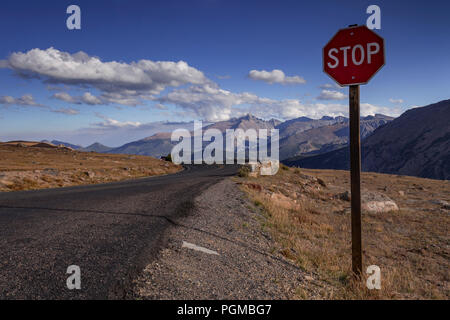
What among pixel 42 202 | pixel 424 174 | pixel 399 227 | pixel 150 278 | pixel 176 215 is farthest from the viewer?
pixel 424 174

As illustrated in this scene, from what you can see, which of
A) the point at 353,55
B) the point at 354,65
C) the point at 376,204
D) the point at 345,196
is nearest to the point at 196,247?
the point at 354,65

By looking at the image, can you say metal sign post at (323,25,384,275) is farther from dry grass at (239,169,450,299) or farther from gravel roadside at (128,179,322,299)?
gravel roadside at (128,179,322,299)

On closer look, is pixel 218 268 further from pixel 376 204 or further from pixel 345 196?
pixel 345 196

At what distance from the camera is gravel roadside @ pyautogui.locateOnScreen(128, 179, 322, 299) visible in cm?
429

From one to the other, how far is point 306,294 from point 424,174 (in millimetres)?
231704

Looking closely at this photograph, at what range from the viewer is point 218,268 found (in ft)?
17.4

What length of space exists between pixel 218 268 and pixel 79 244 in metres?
3.43

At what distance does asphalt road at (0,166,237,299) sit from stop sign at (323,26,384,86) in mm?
5491

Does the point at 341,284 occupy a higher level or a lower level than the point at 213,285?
lower

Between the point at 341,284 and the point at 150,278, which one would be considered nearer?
the point at 150,278
